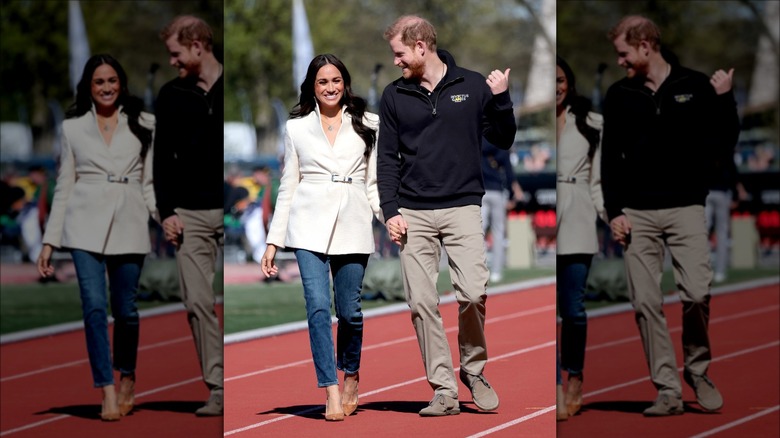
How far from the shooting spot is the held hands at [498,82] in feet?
17.0

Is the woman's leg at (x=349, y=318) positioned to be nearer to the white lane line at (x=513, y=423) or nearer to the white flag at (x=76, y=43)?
the white lane line at (x=513, y=423)

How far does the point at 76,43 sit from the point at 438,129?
1.60m

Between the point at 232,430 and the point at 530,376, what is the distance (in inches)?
51.0

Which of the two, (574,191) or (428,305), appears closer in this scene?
(574,191)

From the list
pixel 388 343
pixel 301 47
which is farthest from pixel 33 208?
pixel 388 343

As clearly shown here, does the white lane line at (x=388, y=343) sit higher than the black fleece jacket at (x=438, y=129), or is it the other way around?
the black fleece jacket at (x=438, y=129)

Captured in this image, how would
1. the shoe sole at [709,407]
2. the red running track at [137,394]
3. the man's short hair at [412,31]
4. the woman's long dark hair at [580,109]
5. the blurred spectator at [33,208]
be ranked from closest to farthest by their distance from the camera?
the man's short hair at [412,31]
the woman's long dark hair at [580,109]
the red running track at [137,394]
the shoe sole at [709,407]
the blurred spectator at [33,208]

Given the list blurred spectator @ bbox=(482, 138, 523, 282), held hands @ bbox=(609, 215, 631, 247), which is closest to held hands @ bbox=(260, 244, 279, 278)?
held hands @ bbox=(609, 215, 631, 247)

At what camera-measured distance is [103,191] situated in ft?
17.9

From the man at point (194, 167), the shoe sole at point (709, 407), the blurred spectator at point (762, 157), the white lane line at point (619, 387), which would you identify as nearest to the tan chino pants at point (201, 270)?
the man at point (194, 167)

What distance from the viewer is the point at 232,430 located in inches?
221

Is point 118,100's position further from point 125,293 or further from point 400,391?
point 400,391

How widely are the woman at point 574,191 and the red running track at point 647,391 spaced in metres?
0.35

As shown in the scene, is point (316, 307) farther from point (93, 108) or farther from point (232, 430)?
point (93, 108)
